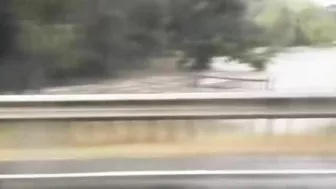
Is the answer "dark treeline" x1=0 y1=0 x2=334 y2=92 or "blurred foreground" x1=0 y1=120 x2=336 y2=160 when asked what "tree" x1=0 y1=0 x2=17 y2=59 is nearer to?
"dark treeline" x1=0 y1=0 x2=334 y2=92

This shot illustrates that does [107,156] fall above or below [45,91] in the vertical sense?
below

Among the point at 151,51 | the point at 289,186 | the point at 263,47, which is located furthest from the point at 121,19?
the point at 289,186

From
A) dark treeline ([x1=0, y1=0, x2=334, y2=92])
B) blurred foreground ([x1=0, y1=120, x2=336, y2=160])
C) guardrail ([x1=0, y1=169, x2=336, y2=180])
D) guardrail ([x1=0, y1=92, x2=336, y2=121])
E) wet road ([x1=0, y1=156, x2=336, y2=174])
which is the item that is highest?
dark treeline ([x1=0, y1=0, x2=334, y2=92])

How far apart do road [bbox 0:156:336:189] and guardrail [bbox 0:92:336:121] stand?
31 cm

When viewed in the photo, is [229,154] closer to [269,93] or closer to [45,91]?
[269,93]

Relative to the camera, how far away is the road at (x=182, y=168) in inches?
151

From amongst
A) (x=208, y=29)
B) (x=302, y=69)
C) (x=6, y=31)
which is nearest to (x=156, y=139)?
(x=208, y=29)

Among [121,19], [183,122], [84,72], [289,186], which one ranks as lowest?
[289,186]

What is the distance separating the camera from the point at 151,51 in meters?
4.66

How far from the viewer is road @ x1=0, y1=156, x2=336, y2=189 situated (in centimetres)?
385

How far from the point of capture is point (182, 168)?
13.4ft

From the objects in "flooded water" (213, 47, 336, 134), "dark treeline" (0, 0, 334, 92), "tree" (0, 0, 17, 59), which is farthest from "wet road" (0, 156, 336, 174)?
"tree" (0, 0, 17, 59)

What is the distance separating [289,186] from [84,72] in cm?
189

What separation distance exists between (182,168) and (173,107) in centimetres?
47
